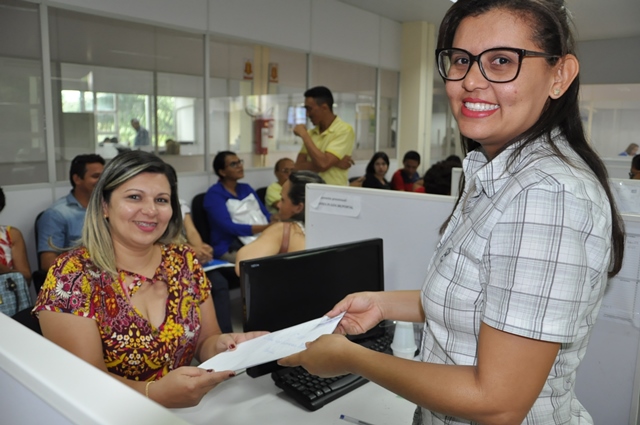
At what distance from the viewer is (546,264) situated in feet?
2.22

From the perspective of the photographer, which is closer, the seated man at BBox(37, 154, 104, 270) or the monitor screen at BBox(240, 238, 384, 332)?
the monitor screen at BBox(240, 238, 384, 332)

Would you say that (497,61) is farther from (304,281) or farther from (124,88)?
(124,88)

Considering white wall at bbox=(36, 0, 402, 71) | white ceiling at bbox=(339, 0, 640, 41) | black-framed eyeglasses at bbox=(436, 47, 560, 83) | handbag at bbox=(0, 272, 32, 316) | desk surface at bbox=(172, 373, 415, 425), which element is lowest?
handbag at bbox=(0, 272, 32, 316)

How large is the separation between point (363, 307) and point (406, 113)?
6625mm

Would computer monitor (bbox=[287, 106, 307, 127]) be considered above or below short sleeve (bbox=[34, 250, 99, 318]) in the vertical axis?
above

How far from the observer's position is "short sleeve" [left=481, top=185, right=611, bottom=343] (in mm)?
679

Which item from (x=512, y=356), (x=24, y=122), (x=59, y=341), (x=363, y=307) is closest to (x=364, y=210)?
(x=363, y=307)

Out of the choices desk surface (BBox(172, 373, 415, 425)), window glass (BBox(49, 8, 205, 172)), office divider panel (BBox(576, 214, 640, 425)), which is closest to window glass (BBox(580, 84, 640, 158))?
window glass (BBox(49, 8, 205, 172))

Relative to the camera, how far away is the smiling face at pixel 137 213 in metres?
1.64

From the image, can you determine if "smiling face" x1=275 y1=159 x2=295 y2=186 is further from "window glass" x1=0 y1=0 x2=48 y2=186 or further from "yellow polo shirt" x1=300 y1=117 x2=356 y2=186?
"window glass" x1=0 y1=0 x2=48 y2=186

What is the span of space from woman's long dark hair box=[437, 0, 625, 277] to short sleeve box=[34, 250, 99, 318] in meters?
1.21

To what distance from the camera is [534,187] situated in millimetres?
712

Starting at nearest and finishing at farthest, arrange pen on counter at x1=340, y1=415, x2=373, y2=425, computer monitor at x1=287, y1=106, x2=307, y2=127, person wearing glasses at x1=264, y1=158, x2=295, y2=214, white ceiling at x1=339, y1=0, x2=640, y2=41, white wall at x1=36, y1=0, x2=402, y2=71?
pen on counter at x1=340, y1=415, x2=373, y2=425 → white wall at x1=36, y1=0, x2=402, y2=71 → person wearing glasses at x1=264, y1=158, x2=295, y2=214 → computer monitor at x1=287, y1=106, x2=307, y2=127 → white ceiling at x1=339, y1=0, x2=640, y2=41

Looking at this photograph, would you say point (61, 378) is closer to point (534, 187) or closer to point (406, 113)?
point (534, 187)
